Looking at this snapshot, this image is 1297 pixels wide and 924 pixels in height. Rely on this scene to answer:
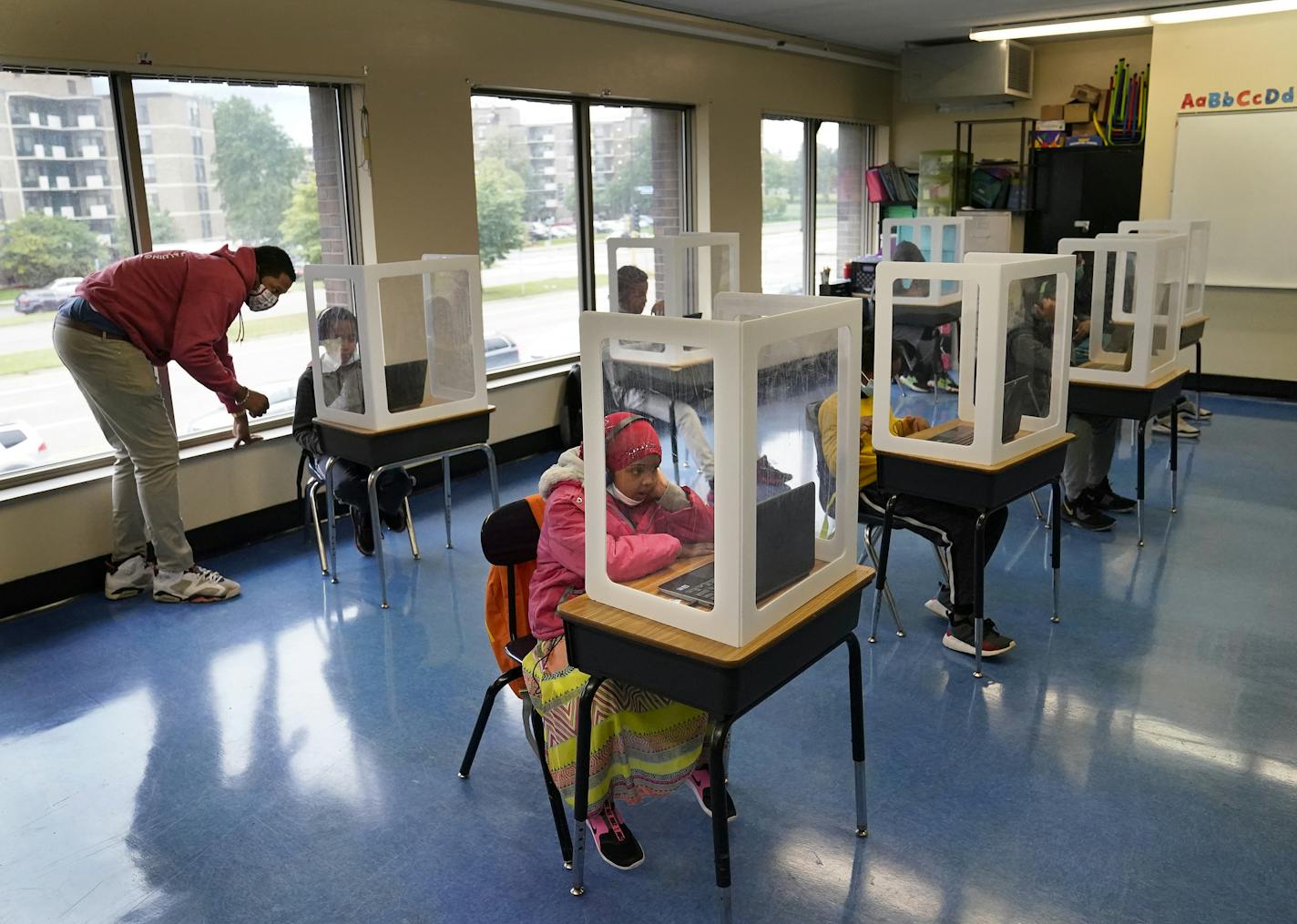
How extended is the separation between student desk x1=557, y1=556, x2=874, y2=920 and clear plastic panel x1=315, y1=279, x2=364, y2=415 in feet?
6.99

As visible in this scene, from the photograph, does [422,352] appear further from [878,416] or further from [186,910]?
[186,910]

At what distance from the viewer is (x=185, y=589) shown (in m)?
4.20

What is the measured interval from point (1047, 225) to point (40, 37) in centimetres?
728

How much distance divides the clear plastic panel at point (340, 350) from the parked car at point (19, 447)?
1.18m

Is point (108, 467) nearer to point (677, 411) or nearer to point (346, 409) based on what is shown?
point (346, 409)

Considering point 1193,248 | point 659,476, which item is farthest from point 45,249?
point 1193,248

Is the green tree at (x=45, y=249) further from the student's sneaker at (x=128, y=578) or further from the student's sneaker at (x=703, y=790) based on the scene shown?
the student's sneaker at (x=703, y=790)

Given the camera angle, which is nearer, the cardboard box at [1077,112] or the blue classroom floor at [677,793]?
the blue classroom floor at [677,793]

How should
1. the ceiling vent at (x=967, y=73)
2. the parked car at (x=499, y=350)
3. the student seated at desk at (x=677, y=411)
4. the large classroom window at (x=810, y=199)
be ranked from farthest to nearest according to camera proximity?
the large classroom window at (x=810, y=199) < the ceiling vent at (x=967, y=73) < the parked car at (x=499, y=350) < the student seated at desk at (x=677, y=411)

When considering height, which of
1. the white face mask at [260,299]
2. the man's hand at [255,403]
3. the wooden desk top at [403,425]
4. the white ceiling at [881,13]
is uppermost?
the white ceiling at [881,13]

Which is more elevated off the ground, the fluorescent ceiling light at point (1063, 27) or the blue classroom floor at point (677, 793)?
the fluorescent ceiling light at point (1063, 27)

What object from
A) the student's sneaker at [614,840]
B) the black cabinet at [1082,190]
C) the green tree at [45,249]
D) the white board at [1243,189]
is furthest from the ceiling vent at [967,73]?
the student's sneaker at [614,840]

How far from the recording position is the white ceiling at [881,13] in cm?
645

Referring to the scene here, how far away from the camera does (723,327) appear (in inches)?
73.7
